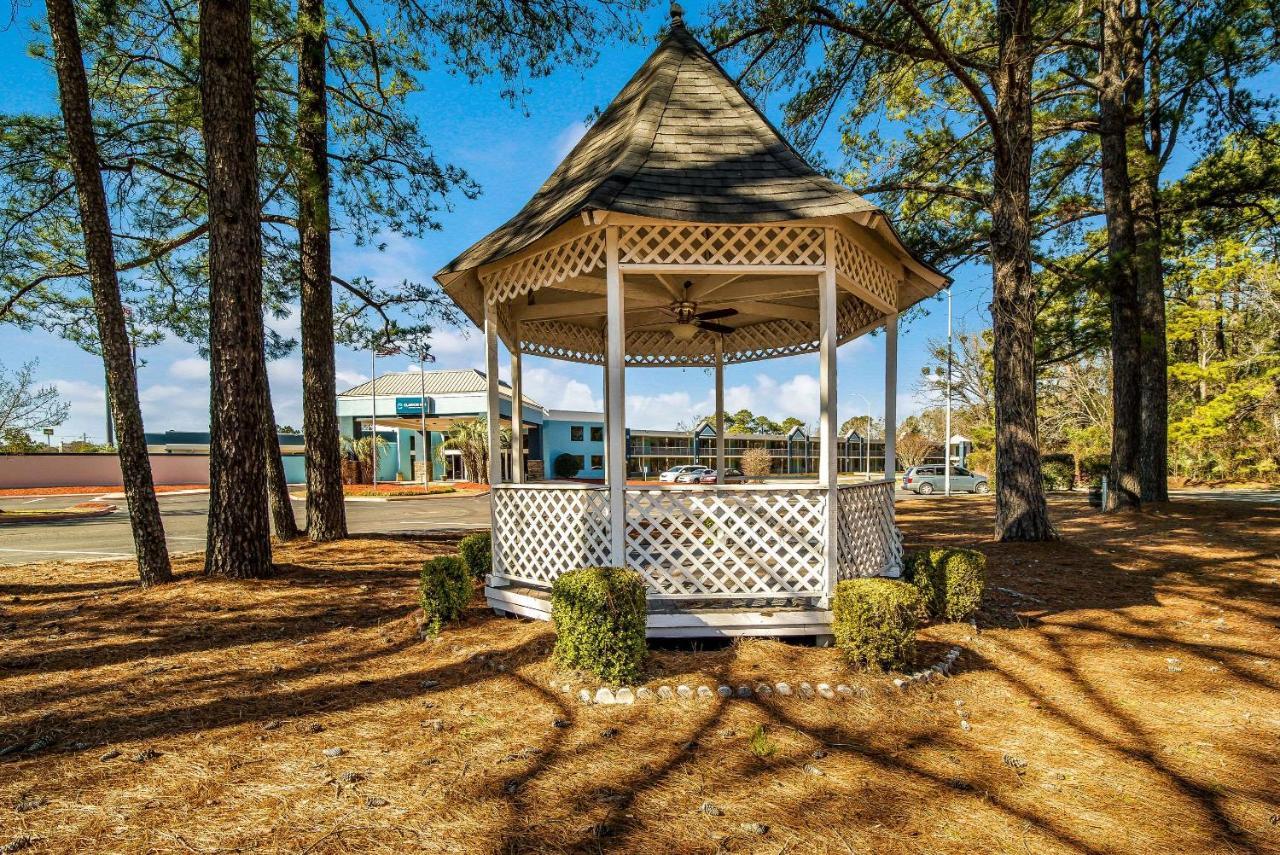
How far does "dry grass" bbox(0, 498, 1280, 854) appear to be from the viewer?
246 centimetres

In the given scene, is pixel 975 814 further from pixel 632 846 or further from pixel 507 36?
pixel 507 36

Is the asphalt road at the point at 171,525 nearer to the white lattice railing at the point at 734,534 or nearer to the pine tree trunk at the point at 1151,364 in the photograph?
the pine tree trunk at the point at 1151,364

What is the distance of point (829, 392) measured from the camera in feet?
15.6

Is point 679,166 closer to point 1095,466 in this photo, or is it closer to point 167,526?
point 167,526

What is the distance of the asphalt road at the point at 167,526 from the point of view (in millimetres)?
10219

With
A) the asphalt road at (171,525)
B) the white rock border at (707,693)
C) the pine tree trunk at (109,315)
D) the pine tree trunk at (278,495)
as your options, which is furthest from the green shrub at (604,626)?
the asphalt road at (171,525)

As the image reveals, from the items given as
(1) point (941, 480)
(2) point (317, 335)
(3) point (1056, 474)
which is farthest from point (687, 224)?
(1) point (941, 480)

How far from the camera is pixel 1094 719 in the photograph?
11.6ft

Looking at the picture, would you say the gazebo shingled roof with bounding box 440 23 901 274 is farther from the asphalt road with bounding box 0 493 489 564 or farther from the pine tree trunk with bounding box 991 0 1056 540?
the asphalt road with bounding box 0 493 489 564

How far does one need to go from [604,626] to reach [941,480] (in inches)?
1055

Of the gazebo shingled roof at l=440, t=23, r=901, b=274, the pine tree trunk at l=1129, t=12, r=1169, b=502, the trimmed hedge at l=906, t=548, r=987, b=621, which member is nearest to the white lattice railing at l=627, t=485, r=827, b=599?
the trimmed hedge at l=906, t=548, r=987, b=621

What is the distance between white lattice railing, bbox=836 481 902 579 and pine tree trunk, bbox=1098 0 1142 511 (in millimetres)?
8310

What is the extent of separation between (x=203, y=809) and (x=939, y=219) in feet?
43.9

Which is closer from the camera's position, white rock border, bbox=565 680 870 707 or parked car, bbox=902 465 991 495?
white rock border, bbox=565 680 870 707
